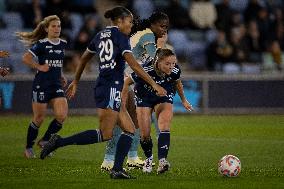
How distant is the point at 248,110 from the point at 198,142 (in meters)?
6.11

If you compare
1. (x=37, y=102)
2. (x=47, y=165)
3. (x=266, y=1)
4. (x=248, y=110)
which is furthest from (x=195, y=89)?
(x=47, y=165)

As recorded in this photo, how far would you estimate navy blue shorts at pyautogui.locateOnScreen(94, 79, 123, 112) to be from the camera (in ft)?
35.8

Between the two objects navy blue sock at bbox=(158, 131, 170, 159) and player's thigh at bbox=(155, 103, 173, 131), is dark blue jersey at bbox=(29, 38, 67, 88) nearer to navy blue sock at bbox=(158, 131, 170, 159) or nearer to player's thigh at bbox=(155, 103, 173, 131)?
player's thigh at bbox=(155, 103, 173, 131)

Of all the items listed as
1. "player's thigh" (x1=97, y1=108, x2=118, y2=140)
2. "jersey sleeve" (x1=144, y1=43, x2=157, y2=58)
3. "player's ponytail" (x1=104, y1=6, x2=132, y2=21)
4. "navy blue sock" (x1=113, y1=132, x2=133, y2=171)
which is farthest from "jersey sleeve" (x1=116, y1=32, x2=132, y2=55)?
"jersey sleeve" (x1=144, y1=43, x2=157, y2=58)

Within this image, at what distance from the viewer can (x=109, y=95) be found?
10.9 meters

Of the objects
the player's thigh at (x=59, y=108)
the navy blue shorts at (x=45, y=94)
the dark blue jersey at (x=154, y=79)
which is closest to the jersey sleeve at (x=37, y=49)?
the navy blue shorts at (x=45, y=94)

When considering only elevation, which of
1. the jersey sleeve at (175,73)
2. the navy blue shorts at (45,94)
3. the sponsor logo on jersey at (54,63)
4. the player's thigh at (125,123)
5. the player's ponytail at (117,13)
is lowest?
the player's thigh at (125,123)

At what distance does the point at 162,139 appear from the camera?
1161cm

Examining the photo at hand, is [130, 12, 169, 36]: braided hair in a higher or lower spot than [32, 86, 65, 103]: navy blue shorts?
higher

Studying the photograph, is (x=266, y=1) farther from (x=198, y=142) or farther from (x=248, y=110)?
(x=198, y=142)

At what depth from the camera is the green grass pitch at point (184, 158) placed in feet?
35.1

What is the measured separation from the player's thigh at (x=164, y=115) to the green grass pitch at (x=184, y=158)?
→ 2.01ft

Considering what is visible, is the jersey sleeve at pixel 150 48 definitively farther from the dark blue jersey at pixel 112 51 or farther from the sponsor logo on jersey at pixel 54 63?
the sponsor logo on jersey at pixel 54 63

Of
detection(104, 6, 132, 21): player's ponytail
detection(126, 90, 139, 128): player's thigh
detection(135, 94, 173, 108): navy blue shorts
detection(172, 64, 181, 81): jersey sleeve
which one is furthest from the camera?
detection(126, 90, 139, 128): player's thigh
